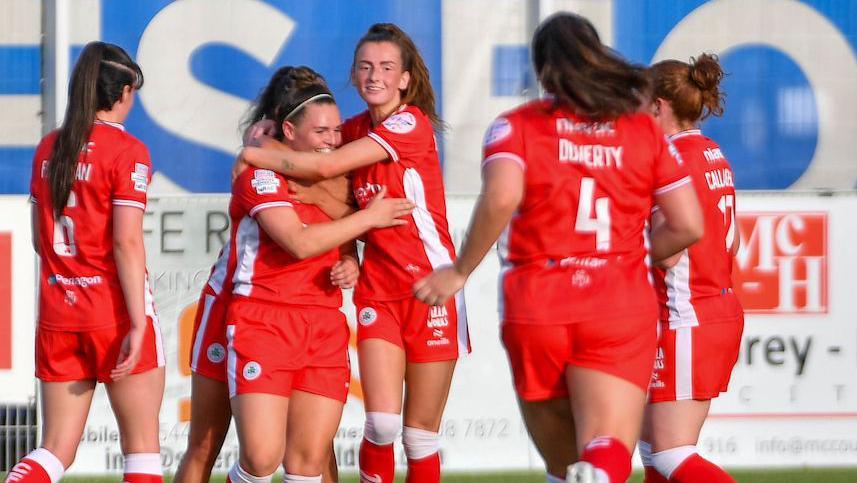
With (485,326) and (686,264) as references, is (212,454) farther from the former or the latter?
(485,326)

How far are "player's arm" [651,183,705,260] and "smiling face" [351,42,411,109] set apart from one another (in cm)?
143

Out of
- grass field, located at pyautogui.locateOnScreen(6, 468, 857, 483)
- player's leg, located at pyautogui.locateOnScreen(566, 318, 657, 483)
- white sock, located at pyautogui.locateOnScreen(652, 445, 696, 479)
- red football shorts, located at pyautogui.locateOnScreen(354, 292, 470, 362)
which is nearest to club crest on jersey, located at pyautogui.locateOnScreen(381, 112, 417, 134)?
red football shorts, located at pyautogui.locateOnScreen(354, 292, 470, 362)

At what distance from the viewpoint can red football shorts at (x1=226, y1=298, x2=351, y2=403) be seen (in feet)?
14.9

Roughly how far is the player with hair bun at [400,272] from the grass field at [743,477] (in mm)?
1925

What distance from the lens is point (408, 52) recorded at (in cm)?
510

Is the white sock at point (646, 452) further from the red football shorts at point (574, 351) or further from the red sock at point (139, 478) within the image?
the red sock at point (139, 478)

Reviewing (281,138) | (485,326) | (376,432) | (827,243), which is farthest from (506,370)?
(281,138)

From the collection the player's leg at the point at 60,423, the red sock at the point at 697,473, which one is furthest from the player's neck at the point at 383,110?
the red sock at the point at 697,473

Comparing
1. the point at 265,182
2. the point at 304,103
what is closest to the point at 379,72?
the point at 304,103

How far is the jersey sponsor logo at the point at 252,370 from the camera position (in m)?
4.52

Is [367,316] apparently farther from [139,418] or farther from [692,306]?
[692,306]

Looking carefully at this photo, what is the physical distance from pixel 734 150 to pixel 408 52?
3.36m

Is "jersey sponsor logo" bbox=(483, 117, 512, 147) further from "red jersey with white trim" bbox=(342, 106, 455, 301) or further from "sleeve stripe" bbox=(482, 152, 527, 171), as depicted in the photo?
"red jersey with white trim" bbox=(342, 106, 455, 301)

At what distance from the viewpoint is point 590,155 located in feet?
→ 12.4
